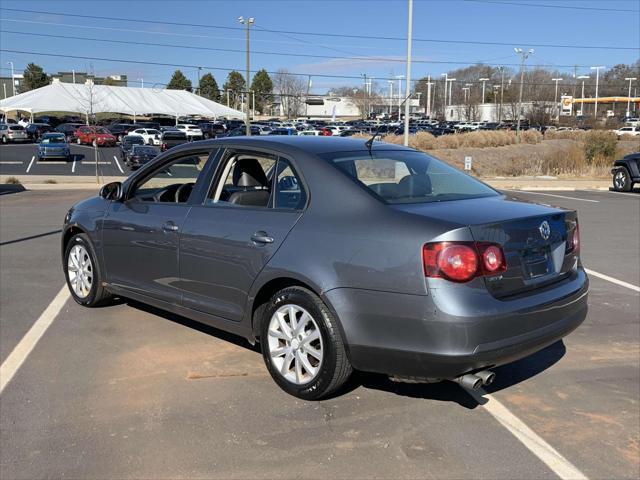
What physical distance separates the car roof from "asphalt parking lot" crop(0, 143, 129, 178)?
24.7 metres

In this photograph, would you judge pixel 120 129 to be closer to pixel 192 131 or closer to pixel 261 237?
pixel 192 131

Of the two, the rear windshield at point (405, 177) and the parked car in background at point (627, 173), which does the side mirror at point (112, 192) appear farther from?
the parked car in background at point (627, 173)

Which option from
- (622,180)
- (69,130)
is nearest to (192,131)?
(69,130)

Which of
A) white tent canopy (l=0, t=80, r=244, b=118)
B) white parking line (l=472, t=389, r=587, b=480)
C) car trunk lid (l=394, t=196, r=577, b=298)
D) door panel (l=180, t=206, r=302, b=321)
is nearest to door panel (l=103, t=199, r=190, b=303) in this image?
door panel (l=180, t=206, r=302, b=321)

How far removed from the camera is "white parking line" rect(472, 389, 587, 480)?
320 centimetres

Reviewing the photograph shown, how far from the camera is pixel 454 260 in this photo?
3.28 meters

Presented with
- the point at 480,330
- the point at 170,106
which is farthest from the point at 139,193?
the point at 170,106

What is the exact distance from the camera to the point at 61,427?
142 inches

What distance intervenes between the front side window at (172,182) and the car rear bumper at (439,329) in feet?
6.54

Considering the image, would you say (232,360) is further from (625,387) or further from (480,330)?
(625,387)

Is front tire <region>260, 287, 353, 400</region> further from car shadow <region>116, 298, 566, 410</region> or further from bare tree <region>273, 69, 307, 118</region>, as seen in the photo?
bare tree <region>273, 69, 307, 118</region>

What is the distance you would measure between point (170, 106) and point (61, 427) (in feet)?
224

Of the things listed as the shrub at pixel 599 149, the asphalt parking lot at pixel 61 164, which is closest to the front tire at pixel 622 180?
the shrub at pixel 599 149

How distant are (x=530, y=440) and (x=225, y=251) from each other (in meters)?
2.26
